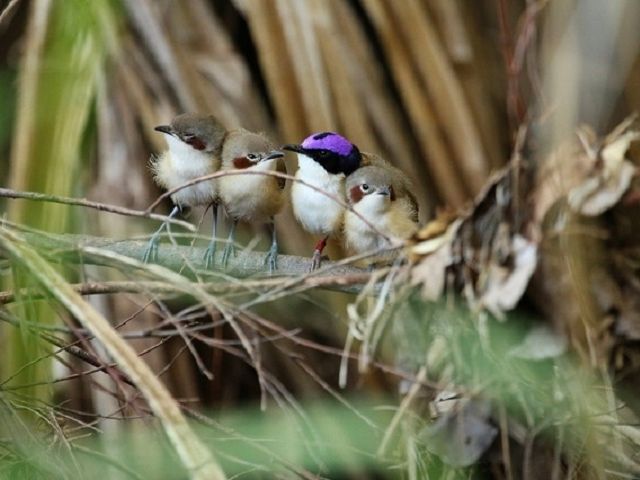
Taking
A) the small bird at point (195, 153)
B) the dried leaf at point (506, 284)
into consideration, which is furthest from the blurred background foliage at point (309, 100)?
the dried leaf at point (506, 284)

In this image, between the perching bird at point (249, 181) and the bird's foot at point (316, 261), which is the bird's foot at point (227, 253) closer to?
the perching bird at point (249, 181)

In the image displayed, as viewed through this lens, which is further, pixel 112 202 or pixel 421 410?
pixel 112 202

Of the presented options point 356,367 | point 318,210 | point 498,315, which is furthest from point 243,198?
point 356,367

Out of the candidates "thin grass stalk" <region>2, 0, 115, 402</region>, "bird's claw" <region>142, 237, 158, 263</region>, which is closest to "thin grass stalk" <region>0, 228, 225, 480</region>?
"thin grass stalk" <region>2, 0, 115, 402</region>

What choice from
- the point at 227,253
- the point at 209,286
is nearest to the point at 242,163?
the point at 227,253

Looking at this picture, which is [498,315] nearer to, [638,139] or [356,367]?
[638,139]
